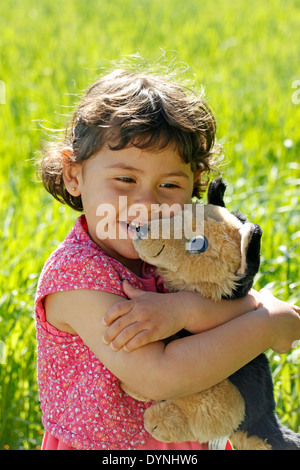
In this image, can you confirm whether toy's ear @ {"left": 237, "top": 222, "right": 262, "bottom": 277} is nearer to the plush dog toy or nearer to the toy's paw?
the plush dog toy

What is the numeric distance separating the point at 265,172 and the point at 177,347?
9.56ft

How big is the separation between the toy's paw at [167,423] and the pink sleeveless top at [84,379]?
139mm

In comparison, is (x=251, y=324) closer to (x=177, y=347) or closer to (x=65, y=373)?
(x=177, y=347)

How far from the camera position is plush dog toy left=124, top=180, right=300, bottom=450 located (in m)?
1.50

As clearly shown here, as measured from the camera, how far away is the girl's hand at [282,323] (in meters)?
1.72

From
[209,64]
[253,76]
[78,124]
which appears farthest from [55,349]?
[209,64]

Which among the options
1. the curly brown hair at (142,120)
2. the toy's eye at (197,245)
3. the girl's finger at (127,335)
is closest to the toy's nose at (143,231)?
the toy's eye at (197,245)

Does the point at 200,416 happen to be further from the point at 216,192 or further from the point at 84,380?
the point at 216,192

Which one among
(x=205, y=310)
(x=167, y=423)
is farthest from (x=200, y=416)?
(x=205, y=310)

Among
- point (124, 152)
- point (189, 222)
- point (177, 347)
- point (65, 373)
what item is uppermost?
point (124, 152)

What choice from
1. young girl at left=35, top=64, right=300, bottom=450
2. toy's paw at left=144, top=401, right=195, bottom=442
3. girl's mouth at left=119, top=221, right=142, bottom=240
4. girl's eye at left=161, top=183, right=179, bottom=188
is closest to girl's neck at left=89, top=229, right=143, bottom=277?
young girl at left=35, top=64, right=300, bottom=450

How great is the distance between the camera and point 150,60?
3.44m

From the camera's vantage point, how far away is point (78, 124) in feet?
6.57

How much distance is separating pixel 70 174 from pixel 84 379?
0.67 metres
